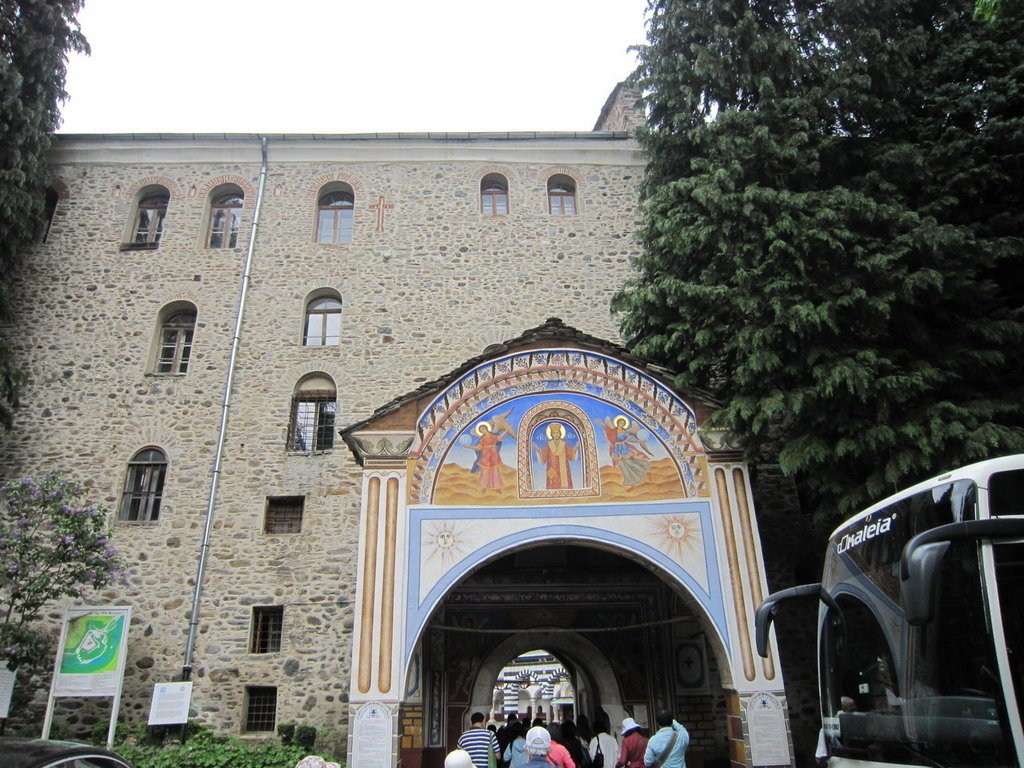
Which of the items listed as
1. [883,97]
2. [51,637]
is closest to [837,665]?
[883,97]

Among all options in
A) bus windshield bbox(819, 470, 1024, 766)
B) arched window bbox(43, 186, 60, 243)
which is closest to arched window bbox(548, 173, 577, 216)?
arched window bbox(43, 186, 60, 243)

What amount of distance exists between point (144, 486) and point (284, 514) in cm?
255

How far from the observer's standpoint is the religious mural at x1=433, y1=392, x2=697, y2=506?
952cm

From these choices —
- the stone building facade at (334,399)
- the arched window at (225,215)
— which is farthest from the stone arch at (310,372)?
the arched window at (225,215)

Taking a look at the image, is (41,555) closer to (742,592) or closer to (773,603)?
(742,592)

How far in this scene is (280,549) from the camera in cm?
1260

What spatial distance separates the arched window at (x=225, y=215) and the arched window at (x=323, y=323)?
7.09 feet

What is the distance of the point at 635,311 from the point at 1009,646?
7.68m

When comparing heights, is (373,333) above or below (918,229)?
above

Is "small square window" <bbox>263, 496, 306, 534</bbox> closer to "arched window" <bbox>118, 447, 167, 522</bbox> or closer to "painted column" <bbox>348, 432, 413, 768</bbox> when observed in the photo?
"arched window" <bbox>118, 447, 167, 522</bbox>

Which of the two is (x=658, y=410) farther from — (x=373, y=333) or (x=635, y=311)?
(x=373, y=333)

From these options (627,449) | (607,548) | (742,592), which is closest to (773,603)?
(742,592)

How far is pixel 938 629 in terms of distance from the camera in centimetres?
421

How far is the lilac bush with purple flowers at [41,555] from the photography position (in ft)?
33.2
